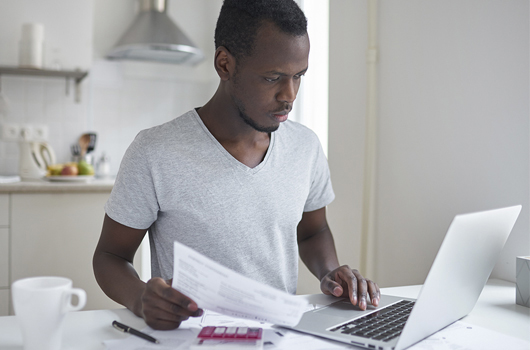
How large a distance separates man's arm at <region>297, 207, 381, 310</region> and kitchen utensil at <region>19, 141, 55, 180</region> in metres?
1.73

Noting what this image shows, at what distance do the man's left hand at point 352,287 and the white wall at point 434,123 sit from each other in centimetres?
49

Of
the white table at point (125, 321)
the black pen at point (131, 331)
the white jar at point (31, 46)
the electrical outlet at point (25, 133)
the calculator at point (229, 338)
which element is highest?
the white jar at point (31, 46)

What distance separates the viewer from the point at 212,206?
1025mm

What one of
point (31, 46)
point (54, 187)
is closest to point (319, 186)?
point (54, 187)

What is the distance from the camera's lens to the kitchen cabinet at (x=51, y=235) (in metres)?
2.06

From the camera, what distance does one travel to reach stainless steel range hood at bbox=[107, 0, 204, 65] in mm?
2928

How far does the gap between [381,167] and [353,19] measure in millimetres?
592

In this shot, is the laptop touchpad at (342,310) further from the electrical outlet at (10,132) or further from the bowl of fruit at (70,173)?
the electrical outlet at (10,132)

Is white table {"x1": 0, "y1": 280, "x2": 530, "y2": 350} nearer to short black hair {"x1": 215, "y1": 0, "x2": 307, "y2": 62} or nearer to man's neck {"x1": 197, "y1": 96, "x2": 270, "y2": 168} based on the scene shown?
man's neck {"x1": 197, "y1": 96, "x2": 270, "y2": 168}

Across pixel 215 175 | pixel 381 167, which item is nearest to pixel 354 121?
pixel 381 167

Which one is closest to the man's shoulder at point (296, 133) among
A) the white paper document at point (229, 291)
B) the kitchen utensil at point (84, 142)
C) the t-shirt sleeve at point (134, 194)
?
the t-shirt sleeve at point (134, 194)

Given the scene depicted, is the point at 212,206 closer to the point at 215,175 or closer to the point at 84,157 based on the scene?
the point at 215,175

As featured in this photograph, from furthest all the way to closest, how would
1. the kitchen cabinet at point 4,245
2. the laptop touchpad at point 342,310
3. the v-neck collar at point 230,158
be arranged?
the kitchen cabinet at point 4,245
the v-neck collar at point 230,158
the laptop touchpad at point 342,310

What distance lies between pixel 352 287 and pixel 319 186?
41 cm
